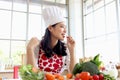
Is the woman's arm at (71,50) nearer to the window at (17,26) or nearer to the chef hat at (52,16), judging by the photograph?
the chef hat at (52,16)

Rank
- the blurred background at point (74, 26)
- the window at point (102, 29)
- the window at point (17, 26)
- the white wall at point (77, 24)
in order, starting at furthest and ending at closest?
the white wall at point (77, 24) < the window at point (17, 26) < the blurred background at point (74, 26) < the window at point (102, 29)

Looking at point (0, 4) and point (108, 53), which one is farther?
point (0, 4)

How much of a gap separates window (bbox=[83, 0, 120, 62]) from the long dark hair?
2.63 metres

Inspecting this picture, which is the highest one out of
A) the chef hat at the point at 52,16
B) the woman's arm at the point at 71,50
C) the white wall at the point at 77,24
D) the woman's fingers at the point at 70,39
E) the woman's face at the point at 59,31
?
the white wall at the point at 77,24

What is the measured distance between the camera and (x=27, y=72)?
793 mm

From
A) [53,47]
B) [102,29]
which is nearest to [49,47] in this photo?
[53,47]

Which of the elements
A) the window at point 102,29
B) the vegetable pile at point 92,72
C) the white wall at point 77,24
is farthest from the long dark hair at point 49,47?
the white wall at point 77,24

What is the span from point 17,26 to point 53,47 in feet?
11.9

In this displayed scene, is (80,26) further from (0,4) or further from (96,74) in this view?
(96,74)

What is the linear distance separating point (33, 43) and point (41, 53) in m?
0.16

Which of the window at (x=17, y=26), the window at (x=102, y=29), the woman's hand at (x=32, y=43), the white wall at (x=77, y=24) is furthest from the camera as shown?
the white wall at (x=77, y=24)

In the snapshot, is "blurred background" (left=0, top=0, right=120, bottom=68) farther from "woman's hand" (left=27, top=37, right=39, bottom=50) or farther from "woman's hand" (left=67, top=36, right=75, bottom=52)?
"woman's hand" (left=27, top=37, right=39, bottom=50)

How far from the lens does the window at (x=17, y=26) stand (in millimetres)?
4539

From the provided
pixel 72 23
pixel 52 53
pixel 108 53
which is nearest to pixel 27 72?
pixel 52 53
